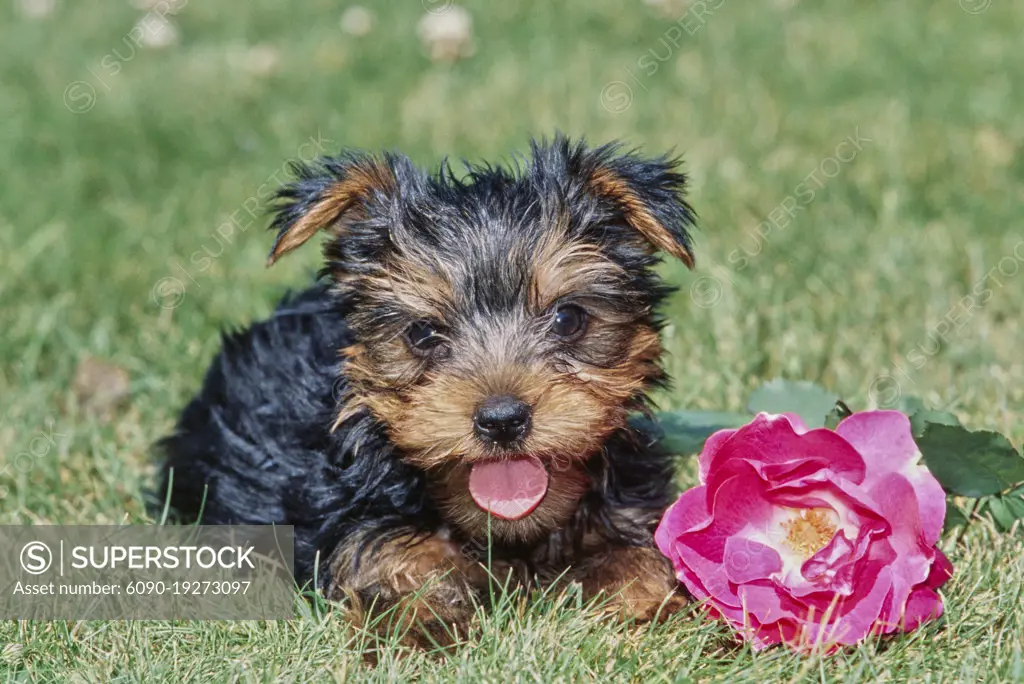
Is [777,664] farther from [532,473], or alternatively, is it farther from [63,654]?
[63,654]

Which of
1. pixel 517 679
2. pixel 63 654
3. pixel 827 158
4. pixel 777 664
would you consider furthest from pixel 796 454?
pixel 827 158

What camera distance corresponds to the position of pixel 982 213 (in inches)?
292

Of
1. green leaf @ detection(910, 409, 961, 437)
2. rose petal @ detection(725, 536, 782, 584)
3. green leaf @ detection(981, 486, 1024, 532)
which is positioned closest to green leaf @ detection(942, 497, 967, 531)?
green leaf @ detection(981, 486, 1024, 532)

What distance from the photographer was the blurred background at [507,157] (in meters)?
5.85

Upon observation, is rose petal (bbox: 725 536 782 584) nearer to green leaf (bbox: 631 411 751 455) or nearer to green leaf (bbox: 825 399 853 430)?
green leaf (bbox: 825 399 853 430)

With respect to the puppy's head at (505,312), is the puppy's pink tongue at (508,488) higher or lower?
lower

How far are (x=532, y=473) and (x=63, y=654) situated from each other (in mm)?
1394

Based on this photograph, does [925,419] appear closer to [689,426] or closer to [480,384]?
[689,426]

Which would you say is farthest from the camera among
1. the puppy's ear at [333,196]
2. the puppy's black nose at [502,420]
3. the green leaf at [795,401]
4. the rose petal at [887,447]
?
the green leaf at [795,401]

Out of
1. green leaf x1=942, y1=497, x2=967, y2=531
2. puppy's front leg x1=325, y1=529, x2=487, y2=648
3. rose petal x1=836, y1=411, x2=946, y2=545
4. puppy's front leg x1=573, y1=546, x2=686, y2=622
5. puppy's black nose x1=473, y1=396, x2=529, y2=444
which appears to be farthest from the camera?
green leaf x1=942, y1=497, x2=967, y2=531

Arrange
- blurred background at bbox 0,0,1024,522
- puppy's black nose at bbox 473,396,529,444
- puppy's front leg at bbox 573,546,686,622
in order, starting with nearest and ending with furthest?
puppy's black nose at bbox 473,396,529,444
puppy's front leg at bbox 573,546,686,622
blurred background at bbox 0,0,1024,522

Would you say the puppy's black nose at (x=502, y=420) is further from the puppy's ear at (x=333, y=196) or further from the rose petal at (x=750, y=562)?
the puppy's ear at (x=333, y=196)

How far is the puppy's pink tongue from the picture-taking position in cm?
369

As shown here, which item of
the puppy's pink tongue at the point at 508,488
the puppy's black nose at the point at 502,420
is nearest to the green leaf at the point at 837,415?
the puppy's pink tongue at the point at 508,488
